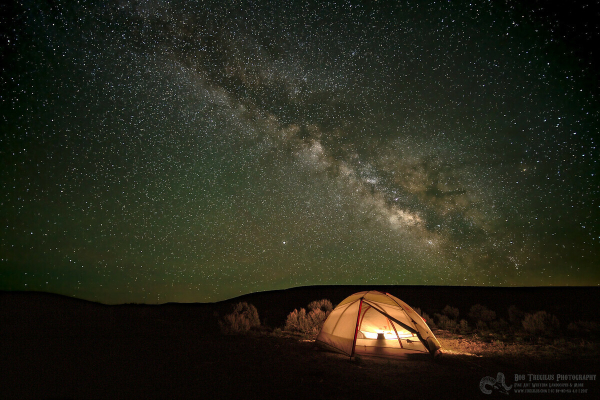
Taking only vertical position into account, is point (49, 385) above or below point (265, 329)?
above

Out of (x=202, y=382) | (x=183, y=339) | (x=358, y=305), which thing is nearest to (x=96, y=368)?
(x=202, y=382)

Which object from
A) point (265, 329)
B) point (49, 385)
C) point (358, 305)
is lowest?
point (265, 329)

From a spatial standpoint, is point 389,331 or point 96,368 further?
point 389,331

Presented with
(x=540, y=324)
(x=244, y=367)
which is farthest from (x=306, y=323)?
(x=540, y=324)

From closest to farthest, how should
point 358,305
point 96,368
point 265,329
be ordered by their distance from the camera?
point 96,368 → point 358,305 → point 265,329

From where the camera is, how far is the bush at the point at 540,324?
14.8 m

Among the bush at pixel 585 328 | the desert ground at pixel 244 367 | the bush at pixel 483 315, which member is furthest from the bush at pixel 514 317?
the desert ground at pixel 244 367

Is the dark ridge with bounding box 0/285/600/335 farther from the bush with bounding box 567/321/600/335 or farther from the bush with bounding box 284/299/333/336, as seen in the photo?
the bush with bounding box 567/321/600/335

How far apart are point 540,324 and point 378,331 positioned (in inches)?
390

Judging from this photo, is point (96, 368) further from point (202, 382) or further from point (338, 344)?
point (338, 344)

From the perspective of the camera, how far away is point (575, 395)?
648 cm

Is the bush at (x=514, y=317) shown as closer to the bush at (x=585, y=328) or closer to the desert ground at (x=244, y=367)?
the bush at (x=585, y=328)

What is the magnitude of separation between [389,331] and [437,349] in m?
2.29

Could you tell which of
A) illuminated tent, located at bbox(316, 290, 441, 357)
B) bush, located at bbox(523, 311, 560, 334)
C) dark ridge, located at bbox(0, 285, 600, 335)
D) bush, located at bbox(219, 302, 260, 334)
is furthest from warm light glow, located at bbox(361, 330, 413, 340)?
bush, located at bbox(523, 311, 560, 334)
